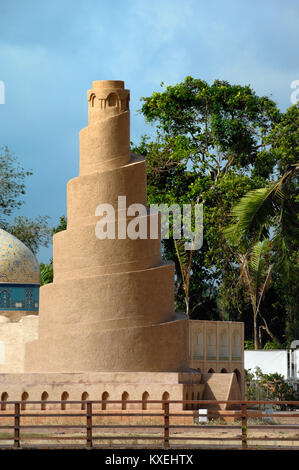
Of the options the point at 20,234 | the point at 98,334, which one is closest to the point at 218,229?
the point at 20,234

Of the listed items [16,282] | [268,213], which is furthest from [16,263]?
[268,213]

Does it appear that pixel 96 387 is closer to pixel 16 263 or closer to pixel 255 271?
pixel 16 263

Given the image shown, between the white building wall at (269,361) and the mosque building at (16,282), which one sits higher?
the mosque building at (16,282)

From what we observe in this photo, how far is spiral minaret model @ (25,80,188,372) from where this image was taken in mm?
22438

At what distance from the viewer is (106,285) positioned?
22578mm

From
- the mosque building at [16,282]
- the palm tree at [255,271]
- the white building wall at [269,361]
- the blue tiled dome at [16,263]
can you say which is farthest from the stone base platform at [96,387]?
the palm tree at [255,271]

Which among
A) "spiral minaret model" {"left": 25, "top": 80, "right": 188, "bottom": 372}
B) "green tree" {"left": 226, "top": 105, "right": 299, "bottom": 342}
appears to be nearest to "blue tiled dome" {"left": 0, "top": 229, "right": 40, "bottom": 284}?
"spiral minaret model" {"left": 25, "top": 80, "right": 188, "bottom": 372}

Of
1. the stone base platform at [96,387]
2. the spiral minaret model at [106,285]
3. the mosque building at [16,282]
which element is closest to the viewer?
the stone base platform at [96,387]

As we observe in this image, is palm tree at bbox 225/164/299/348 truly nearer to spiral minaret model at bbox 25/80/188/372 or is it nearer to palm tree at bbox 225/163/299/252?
palm tree at bbox 225/163/299/252

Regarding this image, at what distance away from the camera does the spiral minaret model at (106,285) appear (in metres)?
22.4

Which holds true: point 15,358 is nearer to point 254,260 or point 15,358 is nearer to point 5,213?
point 254,260

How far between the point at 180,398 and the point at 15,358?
23.6 feet

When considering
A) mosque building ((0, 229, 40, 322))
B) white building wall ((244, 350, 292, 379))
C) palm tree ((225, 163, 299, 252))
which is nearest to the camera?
palm tree ((225, 163, 299, 252))

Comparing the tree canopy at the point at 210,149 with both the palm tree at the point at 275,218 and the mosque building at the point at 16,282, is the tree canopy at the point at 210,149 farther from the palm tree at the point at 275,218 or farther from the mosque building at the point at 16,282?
the palm tree at the point at 275,218
